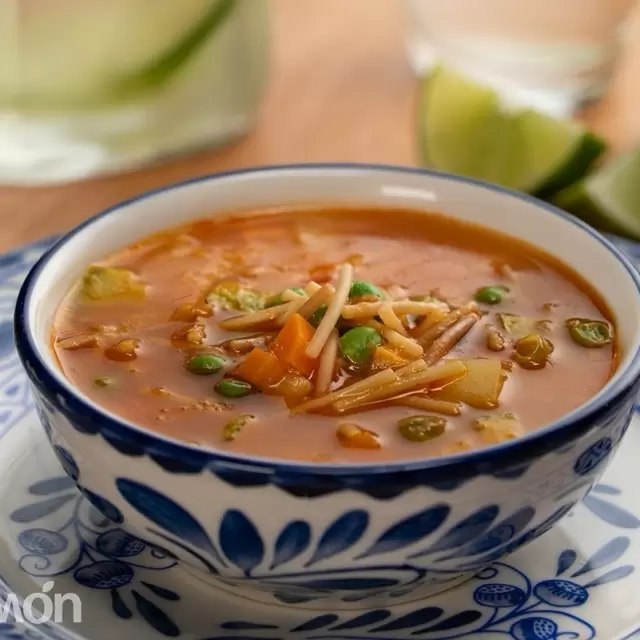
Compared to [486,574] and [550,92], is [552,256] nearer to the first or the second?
[486,574]

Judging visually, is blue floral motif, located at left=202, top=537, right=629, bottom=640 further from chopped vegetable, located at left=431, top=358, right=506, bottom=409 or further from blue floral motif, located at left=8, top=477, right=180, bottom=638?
chopped vegetable, located at left=431, top=358, right=506, bottom=409

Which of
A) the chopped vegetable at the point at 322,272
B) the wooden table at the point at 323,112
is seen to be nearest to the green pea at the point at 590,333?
the chopped vegetable at the point at 322,272

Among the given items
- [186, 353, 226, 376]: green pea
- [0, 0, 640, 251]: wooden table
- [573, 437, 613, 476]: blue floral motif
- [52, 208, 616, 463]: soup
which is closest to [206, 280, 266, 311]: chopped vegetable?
[52, 208, 616, 463]: soup

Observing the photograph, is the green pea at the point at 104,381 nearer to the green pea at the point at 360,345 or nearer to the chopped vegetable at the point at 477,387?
the green pea at the point at 360,345

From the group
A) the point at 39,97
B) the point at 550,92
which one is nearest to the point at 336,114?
the point at 550,92

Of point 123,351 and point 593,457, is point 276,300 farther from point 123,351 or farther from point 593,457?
point 593,457
